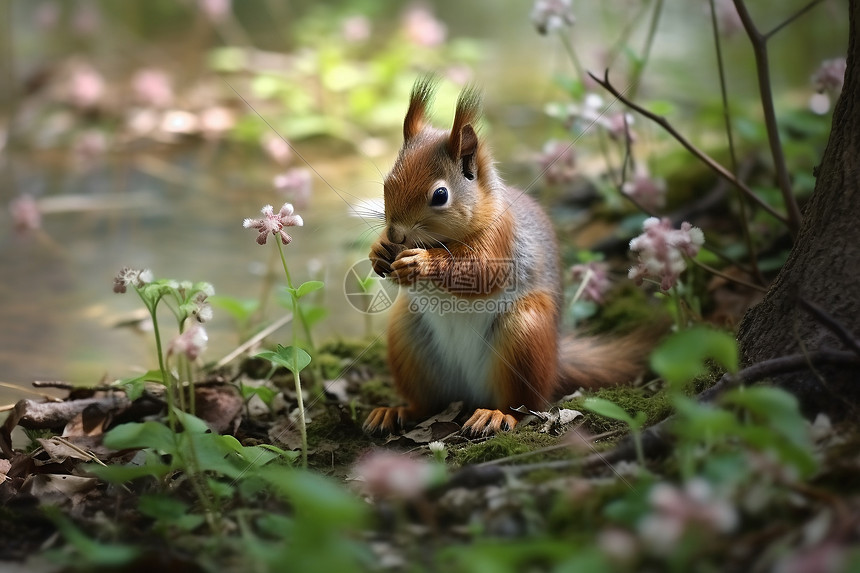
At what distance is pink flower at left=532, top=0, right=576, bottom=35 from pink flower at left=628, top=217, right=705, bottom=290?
1295 mm

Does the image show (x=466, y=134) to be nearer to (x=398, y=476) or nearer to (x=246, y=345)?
(x=246, y=345)

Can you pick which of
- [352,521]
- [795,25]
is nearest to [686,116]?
[795,25]

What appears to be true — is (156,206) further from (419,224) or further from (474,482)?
(474,482)

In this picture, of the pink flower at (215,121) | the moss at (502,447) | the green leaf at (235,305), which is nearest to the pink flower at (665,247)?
the moss at (502,447)

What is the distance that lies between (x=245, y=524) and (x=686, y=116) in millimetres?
3932

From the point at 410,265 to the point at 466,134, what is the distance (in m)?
0.40

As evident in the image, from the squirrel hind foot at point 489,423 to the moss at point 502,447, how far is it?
0.33ft

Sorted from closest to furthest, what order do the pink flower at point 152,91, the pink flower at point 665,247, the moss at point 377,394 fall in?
1. the pink flower at point 665,247
2. the moss at point 377,394
3. the pink flower at point 152,91

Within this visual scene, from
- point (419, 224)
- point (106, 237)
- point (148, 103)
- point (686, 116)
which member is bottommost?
point (419, 224)

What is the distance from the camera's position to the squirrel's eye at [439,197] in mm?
2203

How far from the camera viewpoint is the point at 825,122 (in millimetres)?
3564

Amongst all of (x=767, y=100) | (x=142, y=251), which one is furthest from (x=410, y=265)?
(x=142, y=251)

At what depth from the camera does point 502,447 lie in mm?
1896

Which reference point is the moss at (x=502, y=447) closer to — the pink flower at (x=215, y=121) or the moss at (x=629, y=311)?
the moss at (x=629, y=311)
